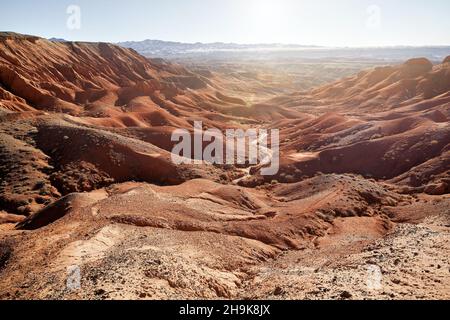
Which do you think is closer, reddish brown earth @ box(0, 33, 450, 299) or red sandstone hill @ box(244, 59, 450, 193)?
reddish brown earth @ box(0, 33, 450, 299)

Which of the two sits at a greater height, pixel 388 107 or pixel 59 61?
pixel 59 61

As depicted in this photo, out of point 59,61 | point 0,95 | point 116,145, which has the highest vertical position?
point 59,61

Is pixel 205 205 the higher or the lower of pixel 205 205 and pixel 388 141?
the lower

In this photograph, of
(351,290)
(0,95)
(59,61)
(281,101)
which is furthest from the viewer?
(281,101)

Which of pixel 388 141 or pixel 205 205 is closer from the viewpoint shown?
pixel 205 205

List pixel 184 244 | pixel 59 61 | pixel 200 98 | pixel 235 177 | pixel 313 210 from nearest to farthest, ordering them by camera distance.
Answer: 1. pixel 184 244
2. pixel 313 210
3. pixel 235 177
4. pixel 59 61
5. pixel 200 98

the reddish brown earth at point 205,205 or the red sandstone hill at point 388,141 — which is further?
the red sandstone hill at point 388,141

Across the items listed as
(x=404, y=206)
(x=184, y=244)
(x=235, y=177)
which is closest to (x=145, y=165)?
(x=235, y=177)

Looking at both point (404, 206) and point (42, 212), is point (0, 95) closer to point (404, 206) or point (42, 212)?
point (42, 212)
